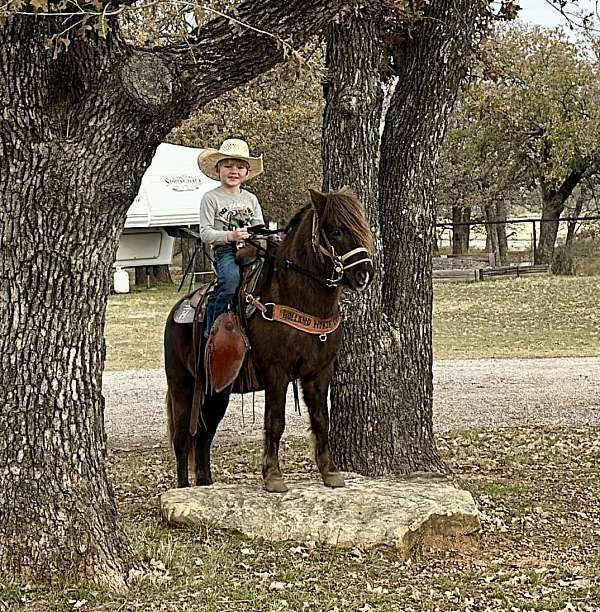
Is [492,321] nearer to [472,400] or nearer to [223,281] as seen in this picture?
[472,400]

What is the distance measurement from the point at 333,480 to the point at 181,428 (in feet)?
4.35

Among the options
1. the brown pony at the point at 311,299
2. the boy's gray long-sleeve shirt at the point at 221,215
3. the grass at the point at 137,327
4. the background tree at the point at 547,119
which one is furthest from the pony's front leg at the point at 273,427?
the background tree at the point at 547,119

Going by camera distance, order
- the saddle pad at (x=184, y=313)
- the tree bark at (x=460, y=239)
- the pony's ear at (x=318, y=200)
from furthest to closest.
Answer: the tree bark at (x=460, y=239) → the saddle pad at (x=184, y=313) → the pony's ear at (x=318, y=200)

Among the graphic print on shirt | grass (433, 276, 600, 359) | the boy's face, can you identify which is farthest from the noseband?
grass (433, 276, 600, 359)

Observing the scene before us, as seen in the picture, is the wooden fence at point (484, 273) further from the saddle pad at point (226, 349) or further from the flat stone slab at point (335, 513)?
the flat stone slab at point (335, 513)

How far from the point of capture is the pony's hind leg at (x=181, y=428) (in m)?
7.56

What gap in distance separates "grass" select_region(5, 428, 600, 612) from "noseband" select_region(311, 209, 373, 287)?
1.62 metres

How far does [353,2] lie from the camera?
5695 millimetres

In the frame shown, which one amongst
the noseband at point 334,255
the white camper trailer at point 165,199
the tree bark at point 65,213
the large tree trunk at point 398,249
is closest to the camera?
the tree bark at point 65,213

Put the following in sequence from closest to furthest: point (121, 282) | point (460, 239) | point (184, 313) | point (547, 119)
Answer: point (184, 313) → point (547, 119) → point (121, 282) → point (460, 239)

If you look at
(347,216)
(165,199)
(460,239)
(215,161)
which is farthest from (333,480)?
(460,239)

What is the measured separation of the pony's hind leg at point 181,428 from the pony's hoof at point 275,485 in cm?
105

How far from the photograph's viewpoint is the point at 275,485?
6.69 metres

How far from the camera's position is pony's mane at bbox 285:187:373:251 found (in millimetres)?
6199
